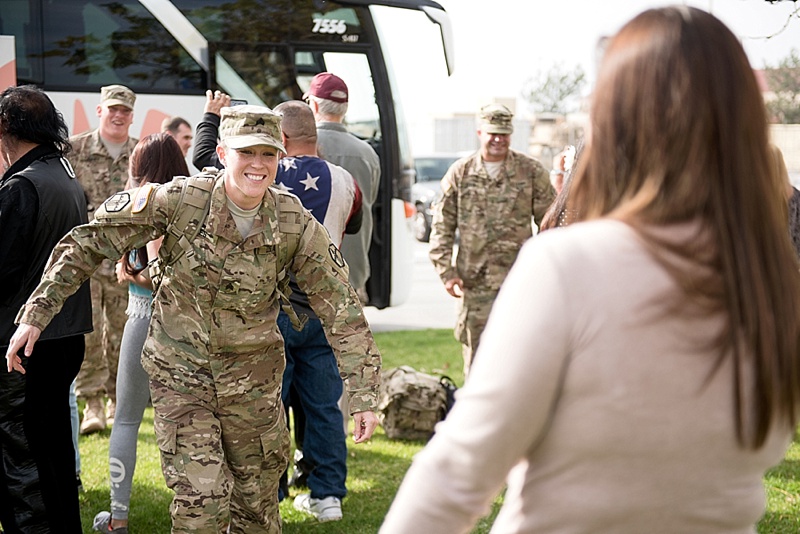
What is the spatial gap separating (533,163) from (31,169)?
4008 mm

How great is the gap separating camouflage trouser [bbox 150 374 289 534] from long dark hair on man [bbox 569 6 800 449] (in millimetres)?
2692

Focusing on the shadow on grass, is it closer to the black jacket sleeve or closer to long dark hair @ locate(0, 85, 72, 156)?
the black jacket sleeve

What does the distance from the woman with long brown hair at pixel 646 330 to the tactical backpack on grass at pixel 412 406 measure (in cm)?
545

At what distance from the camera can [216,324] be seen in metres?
3.87

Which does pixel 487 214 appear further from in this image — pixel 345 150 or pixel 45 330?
pixel 45 330

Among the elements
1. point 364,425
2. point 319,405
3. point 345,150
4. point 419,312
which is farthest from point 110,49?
point 364,425

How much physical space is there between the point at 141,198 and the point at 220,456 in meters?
1.02

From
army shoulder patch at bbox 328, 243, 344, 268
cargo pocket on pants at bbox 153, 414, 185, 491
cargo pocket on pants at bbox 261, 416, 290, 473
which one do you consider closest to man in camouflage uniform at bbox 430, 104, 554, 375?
cargo pocket on pants at bbox 261, 416, 290, 473

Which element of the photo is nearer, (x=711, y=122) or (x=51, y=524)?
(x=711, y=122)

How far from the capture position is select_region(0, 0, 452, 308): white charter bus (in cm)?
965

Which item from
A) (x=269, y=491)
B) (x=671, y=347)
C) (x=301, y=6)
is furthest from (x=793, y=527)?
(x=301, y=6)

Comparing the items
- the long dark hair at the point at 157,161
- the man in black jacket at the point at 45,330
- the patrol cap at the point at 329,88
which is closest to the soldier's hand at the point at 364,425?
the man in black jacket at the point at 45,330

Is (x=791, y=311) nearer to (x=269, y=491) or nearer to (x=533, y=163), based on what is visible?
(x=269, y=491)

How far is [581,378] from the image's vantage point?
1.47 meters
